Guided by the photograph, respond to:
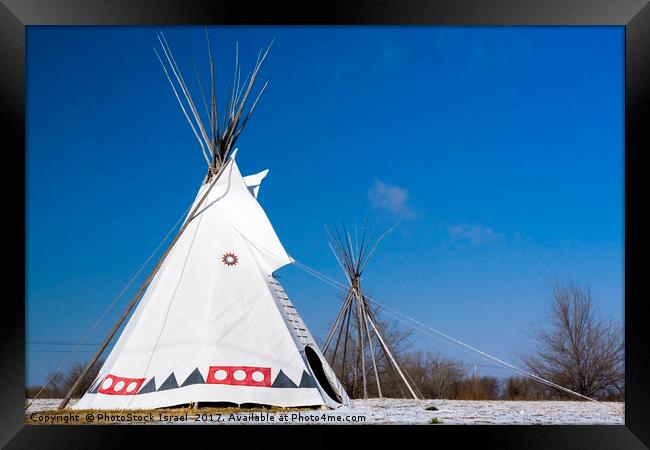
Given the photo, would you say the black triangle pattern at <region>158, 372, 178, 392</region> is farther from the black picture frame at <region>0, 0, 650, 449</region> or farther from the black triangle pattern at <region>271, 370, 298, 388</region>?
the black picture frame at <region>0, 0, 650, 449</region>

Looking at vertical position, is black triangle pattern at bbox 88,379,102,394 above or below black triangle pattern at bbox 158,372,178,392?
below

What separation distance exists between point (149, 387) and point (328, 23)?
14.6ft

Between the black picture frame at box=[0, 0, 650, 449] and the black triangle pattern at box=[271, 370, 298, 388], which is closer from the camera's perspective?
the black picture frame at box=[0, 0, 650, 449]

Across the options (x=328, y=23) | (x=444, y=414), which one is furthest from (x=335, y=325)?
(x=328, y=23)

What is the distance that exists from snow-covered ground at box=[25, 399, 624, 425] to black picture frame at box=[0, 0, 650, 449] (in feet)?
4.51

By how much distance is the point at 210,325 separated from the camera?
31.4 feet

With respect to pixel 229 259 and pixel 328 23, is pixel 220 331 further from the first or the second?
pixel 328 23

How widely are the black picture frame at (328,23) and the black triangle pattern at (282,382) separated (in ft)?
6.31

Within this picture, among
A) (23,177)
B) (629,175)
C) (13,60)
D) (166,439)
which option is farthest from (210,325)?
(629,175)

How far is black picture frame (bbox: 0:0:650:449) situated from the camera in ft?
22.8

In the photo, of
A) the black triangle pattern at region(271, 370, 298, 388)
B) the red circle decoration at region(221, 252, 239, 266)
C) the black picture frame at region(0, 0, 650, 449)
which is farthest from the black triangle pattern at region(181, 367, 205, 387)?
the black picture frame at region(0, 0, 650, 449)

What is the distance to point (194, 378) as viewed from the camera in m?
9.09

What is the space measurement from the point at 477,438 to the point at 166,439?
2665mm

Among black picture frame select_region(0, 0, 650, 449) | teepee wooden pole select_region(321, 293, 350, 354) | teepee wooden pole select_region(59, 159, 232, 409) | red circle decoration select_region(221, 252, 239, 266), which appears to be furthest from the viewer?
teepee wooden pole select_region(321, 293, 350, 354)
